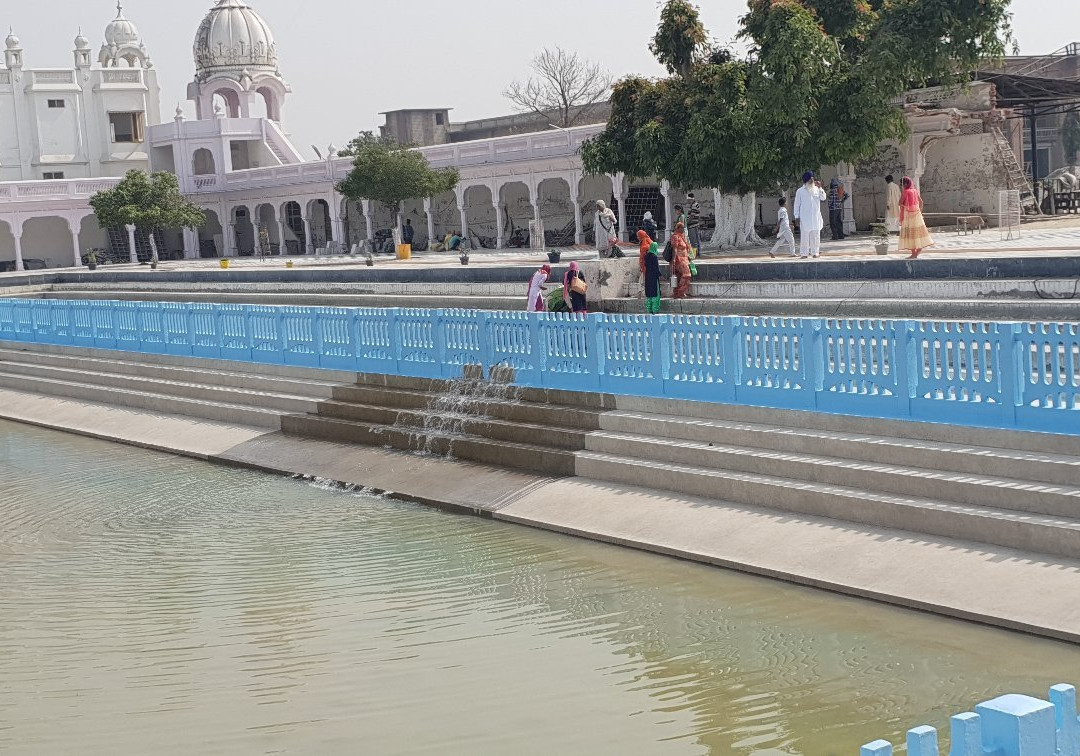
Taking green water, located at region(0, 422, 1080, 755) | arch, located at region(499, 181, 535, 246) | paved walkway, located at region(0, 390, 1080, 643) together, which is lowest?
green water, located at region(0, 422, 1080, 755)

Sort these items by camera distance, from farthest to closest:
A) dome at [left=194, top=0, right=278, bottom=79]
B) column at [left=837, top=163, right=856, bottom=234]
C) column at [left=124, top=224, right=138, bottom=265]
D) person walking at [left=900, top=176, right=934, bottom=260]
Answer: dome at [left=194, top=0, right=278, bottom=79]
column at [left=124, top=224, right=138, bottom=265]
column at [left=837, top=163, right=856, bottom=234]
person walking at [left=900, top=176, right=934, bottom=260]

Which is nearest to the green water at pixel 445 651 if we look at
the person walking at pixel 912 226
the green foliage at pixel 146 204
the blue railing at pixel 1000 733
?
the blue railing at pixel 1000 733

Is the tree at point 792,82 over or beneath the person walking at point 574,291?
over

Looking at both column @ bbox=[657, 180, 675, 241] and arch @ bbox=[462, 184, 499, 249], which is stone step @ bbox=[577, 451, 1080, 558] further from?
arch @ bbox=[462, 184, 499, 249]

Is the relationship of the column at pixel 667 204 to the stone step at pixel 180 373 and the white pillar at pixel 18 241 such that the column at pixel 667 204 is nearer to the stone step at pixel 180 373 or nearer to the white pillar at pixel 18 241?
the stone step at pixel 180 373

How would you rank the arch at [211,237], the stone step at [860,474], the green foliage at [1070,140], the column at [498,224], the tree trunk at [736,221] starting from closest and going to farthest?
the stone step at [860,474] → the tree trunk at [736,221] → the column at [498,224] → the green foliage at [1070,140] → the arch at [211,237]

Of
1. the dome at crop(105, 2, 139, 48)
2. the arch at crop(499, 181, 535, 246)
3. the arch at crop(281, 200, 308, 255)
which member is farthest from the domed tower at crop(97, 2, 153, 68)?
the arch at crop(499, 181, 535, 246)

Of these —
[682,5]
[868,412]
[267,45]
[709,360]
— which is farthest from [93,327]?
[267,45]

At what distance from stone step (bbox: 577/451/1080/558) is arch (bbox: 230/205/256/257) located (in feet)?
135

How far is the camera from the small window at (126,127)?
182 ft

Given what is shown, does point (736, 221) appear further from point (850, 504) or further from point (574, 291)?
point (850, 504)

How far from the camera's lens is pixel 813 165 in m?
20.9

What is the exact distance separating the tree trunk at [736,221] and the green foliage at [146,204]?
89.9 feet

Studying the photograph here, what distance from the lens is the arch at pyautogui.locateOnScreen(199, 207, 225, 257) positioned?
50.9 metres
